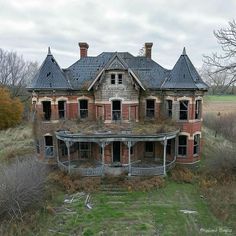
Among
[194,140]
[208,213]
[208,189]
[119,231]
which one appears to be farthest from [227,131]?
[119,231]

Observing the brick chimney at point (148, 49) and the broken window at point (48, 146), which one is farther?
the brick chimney at point (148, 49)

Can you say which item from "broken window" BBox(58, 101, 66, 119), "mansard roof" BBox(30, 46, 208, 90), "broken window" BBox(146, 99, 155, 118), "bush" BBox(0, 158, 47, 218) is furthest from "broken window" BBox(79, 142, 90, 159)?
"bush" BBox(0, 158, 47, 218)

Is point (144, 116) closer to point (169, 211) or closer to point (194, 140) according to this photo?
point (194, 140)

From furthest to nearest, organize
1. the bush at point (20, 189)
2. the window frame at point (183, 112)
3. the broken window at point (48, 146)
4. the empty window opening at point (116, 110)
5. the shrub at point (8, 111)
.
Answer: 1. the shrub at point (8, 111)
2. the broken window at point (48, 146)
3. the empty window opening at point (116, 110)
4. the window frame at point (183, 112)
5. the bush at point (20, 189)

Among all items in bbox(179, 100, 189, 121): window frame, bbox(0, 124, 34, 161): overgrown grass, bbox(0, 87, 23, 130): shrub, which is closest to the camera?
bbox(179, 100, 189, 121): window frame

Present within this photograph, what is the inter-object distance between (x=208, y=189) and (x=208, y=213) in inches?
135

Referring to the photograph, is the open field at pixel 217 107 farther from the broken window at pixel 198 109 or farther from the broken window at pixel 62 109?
the broken window at pixel 62 109

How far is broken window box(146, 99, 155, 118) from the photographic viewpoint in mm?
25647

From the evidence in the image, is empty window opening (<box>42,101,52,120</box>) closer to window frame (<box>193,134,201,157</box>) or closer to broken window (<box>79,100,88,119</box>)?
broken window (<box>79,100,88,119</box>)

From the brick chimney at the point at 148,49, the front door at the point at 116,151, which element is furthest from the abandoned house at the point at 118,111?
the brick chimney at the point at 148,49

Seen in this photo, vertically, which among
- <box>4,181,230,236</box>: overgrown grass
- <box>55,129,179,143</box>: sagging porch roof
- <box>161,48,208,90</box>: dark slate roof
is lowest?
<box>4,181,230,236</box>: overgrown grass

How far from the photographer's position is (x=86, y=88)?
25.0m

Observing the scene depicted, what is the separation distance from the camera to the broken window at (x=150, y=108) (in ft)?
84.1

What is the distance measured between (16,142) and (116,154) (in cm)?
1989
